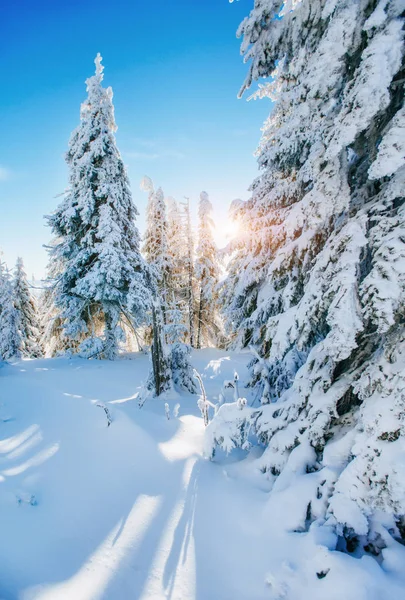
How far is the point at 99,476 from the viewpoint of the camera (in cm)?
399

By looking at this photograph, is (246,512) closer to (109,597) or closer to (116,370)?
(109,597)

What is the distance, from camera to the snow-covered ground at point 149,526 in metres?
2.34

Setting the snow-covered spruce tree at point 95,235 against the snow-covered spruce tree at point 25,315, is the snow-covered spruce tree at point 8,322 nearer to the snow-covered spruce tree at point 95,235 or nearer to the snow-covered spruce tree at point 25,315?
the snow-covered spruce tree at point 25,315

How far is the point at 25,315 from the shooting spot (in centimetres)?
2412

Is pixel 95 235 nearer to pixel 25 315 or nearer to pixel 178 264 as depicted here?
pixel 178 264

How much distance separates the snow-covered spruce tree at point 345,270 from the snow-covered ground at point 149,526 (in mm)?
378

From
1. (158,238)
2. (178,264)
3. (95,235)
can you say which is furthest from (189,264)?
(95,235)

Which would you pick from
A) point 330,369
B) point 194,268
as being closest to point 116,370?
point 330,369

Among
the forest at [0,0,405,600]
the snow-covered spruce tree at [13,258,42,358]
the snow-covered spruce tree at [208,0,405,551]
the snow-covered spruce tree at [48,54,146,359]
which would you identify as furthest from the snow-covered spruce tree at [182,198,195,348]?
the snow-covered spruce tree at [208,0,405,551]

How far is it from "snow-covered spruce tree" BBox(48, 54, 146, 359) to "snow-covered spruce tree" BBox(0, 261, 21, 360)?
455 inches

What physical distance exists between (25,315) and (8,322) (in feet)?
Answer: 10.6

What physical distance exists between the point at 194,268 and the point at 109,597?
19842 mm

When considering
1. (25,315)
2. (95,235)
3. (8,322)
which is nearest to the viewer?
(95,235)

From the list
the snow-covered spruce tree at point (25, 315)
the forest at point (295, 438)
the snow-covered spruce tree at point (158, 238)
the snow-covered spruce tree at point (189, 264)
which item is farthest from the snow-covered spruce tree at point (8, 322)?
the forest at point (295, 438)
